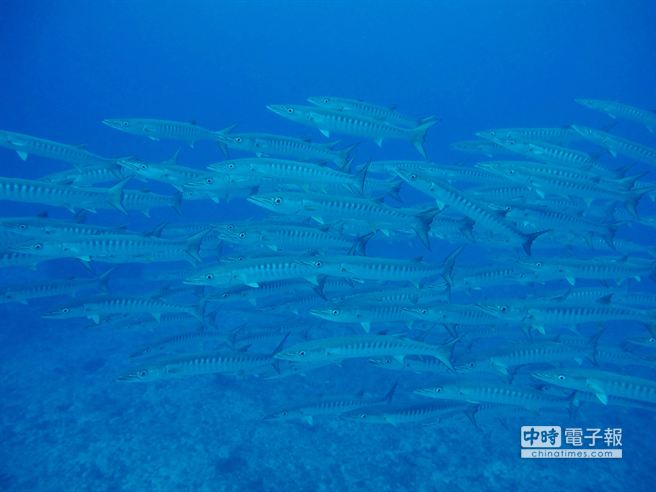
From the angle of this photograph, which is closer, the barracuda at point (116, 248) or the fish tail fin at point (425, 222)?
the barracuda at point (116, 248)

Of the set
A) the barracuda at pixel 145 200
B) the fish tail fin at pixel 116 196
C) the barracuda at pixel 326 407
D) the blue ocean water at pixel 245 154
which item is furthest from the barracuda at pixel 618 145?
the fish tail fin at pixel 116 196

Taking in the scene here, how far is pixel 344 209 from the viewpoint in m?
7.04

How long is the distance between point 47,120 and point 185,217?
69836 millimetres

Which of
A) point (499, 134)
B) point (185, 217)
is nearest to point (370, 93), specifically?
point (185, 217)

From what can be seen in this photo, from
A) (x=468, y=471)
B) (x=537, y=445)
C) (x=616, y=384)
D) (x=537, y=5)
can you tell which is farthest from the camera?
(x=537, y=5)

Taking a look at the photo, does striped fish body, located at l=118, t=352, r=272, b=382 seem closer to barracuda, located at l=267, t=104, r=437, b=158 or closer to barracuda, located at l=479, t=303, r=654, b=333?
barracuda, located at l=479, t=303, r=654, b=333

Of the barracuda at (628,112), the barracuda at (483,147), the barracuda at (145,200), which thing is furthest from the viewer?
the barracuda at (483,147)

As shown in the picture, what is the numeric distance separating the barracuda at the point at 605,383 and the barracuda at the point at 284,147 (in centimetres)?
523

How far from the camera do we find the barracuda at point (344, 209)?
6727mm

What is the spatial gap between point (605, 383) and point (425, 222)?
3415 millimetres

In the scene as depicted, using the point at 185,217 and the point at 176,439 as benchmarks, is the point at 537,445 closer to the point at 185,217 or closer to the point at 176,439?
the point at 176,439

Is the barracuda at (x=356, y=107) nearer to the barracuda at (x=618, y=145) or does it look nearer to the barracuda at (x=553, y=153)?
the barracuda at (x=553, y=153)

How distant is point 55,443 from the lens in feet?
24.9

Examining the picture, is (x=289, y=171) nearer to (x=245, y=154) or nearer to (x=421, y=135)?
(x=421, y=135)
